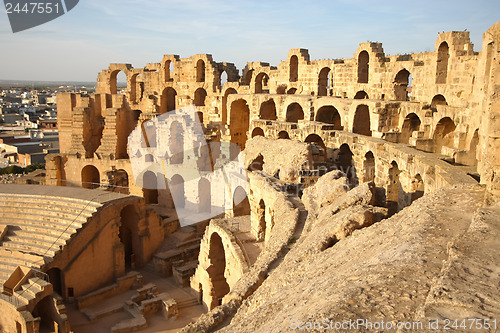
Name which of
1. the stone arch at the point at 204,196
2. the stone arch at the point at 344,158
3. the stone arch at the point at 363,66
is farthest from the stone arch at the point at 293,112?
the stone arch at the point at 344,158

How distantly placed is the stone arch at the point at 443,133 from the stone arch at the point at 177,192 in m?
11.7

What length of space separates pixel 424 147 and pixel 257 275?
25.2 ft

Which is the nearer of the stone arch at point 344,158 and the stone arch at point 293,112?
the stone arch at point 344,158

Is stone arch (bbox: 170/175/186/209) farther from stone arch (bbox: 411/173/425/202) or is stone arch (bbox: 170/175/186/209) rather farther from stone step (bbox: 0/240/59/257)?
stone arch (bbox: 411/173/425/202)

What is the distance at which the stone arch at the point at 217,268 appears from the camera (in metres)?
13.8

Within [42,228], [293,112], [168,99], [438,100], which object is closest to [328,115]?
[293,112]

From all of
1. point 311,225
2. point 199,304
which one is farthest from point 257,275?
point 199,304

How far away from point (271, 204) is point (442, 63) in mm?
9372

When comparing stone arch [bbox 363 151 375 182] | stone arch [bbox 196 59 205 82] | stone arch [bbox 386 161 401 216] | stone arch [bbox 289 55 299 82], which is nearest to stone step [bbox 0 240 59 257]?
stone arch [bbox 363 151 375 182]

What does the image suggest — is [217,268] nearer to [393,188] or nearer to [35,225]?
[393,188]

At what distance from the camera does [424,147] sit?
13180mm

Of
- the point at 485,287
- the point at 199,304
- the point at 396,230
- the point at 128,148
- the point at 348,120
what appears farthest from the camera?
the point at 128,148

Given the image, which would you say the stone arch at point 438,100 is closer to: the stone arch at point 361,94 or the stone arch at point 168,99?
the stone arch at point 361,94

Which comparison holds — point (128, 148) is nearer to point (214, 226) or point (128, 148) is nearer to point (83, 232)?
point (83, 232)
